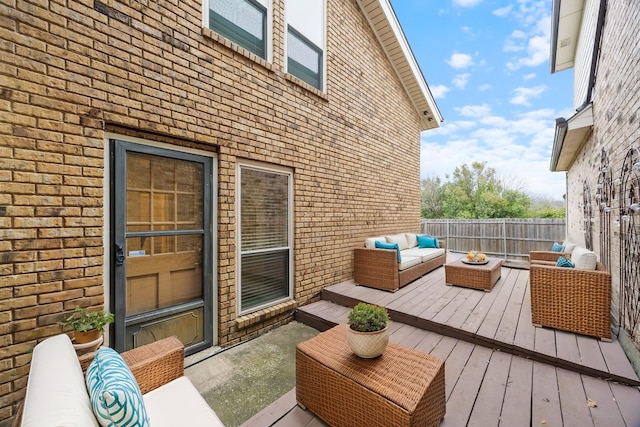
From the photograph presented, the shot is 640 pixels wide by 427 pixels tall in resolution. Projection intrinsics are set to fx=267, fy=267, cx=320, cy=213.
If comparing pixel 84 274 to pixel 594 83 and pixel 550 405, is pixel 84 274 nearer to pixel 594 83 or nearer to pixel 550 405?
pixel 550 405

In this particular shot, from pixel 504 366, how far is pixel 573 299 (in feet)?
4.00

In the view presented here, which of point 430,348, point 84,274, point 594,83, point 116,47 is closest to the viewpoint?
point 84,274

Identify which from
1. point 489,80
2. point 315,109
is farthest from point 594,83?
point 489,80

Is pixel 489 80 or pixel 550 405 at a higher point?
pixel 489 80

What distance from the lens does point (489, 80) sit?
886 inches

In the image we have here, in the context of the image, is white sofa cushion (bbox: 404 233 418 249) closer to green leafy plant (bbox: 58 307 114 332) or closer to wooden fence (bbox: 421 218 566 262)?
wooden fence (bbox: 421 218 566 262)

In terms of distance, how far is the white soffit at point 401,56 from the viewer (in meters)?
Answer: 5.44

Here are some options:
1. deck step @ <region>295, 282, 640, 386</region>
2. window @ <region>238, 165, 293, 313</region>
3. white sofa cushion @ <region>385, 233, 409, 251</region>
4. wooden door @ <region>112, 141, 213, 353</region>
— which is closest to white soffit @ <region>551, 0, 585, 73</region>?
white sofa cushion @ <region>385, 233, 409, 251</region>

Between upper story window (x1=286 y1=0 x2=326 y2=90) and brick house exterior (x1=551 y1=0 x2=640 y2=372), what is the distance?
355 centimetres

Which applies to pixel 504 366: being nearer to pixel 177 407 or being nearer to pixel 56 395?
pixel 177 407

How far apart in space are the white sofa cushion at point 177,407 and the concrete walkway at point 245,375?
0.53 metres

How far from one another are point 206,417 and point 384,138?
19.0ft

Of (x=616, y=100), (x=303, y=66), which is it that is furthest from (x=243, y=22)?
(x=616, y=100)

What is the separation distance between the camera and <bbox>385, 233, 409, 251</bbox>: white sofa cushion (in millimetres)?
5742
